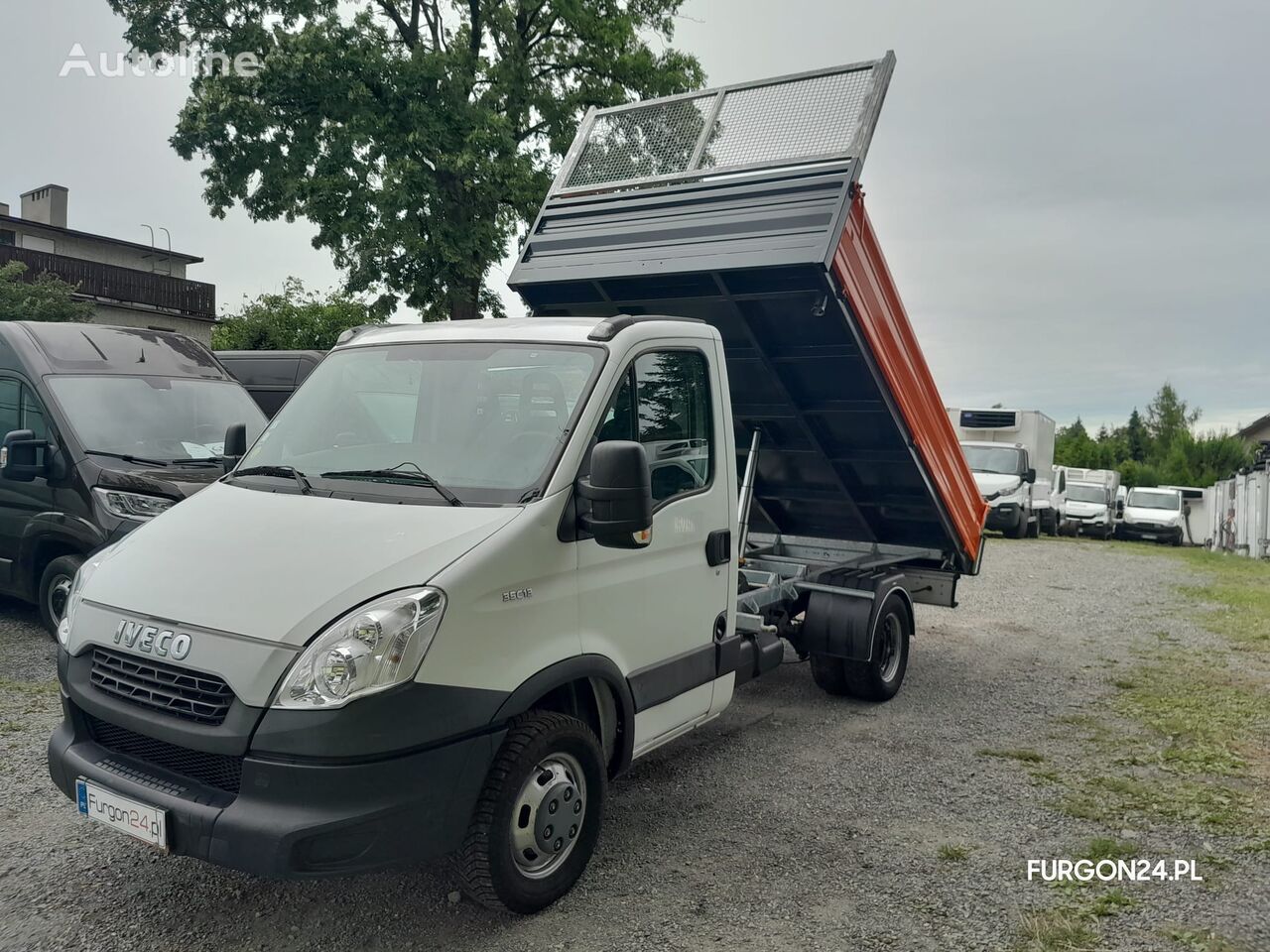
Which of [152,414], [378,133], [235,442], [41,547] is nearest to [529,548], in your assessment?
[235,442]

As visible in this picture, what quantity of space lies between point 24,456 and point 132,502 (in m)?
0.93

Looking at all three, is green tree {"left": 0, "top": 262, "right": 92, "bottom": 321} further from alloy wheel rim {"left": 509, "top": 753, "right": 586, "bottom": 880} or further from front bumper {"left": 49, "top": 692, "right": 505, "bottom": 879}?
alloy wheel rim {"left": 509, "top": 753, "right": 586, "bottom": 880}

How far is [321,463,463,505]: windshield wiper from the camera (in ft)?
12.4

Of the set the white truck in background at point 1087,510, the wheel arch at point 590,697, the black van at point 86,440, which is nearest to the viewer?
the wheel arch at point 590,697

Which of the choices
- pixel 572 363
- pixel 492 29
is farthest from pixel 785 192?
pixel 492 29

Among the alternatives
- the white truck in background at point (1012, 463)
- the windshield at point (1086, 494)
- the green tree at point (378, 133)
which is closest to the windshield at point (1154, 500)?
the windshield at point (1086, 494)

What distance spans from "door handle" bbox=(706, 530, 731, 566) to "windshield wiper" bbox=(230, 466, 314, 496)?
1.82m

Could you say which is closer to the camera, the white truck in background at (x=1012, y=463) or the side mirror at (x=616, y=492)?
the side mirror at (x=616, y=492)

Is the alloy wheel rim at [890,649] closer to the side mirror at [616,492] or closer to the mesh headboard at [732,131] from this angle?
the mesh headboard at [732,131]

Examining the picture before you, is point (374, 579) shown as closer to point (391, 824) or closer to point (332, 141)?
point (391, 824)

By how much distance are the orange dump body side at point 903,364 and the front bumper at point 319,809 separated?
3.28 m

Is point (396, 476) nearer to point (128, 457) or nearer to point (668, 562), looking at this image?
point (668, 562)

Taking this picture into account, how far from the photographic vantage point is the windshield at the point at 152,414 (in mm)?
7406

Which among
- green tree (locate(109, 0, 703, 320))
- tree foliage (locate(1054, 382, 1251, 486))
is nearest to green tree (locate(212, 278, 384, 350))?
green tree (locate(109, 0, 703, 320))
